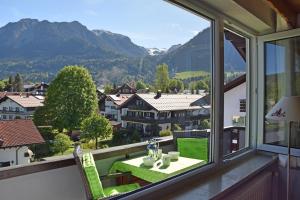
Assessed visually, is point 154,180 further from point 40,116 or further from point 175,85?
point 40,116

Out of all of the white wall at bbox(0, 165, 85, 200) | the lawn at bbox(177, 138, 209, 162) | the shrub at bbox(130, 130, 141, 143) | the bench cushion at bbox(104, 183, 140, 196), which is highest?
the shrub at bbox(130, 130, 141, 143)

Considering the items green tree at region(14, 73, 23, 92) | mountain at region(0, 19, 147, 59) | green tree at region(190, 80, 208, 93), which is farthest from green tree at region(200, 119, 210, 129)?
green tree at region(14, 73, 23, 92)

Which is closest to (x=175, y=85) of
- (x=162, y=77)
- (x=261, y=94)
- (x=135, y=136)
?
(x=162, y=77)

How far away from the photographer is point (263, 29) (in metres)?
2.88

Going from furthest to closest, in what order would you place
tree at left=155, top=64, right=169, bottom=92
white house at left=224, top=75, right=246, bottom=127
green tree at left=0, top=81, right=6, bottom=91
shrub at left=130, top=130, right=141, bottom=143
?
white house at left=224, top=75, right=246, bottom=127
tree at left=155, top=64, right=169, bottom=92
shrub at left=130, top=130, right=141, bottom=143
green tree at left=0, top=81, right=6, bottom=91

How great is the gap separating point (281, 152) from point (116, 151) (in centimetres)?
160

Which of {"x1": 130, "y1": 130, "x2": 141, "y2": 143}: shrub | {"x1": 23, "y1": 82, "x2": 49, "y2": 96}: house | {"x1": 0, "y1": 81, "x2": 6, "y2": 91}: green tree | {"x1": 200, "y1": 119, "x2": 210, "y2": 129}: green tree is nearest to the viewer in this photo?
{"x1": 0, "y1": 81, "x2": 6, "y2": 91}: green tree

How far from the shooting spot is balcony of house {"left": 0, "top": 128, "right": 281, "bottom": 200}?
1.79 m

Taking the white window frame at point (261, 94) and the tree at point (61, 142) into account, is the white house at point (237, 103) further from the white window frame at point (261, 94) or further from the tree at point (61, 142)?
the tree at point (61, 142)

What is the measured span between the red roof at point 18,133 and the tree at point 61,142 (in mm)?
104

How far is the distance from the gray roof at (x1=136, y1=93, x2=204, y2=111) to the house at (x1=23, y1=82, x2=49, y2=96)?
2.31 feet

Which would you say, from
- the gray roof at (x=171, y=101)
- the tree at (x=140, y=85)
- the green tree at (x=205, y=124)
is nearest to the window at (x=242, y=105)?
the green tree at (x=205, y=124)

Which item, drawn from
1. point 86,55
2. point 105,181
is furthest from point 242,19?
point 105,181

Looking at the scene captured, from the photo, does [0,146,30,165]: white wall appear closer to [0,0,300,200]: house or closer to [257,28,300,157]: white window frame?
[0,0,300,200]: house
